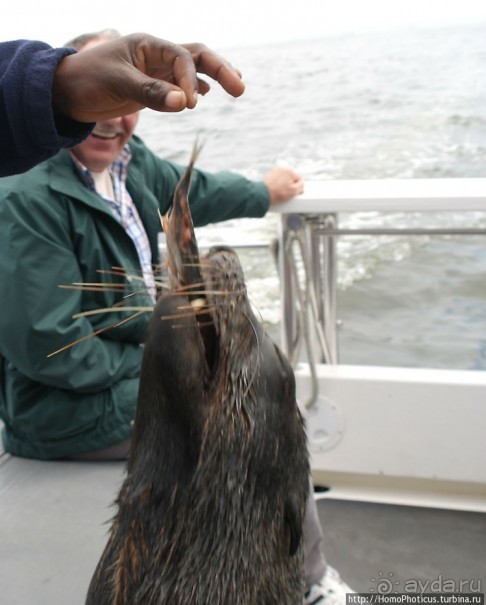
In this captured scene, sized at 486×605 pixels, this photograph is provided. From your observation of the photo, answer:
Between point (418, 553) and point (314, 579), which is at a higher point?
point (314, 579)

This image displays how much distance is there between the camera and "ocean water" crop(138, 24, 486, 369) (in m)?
6.96

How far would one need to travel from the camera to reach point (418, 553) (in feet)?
10.2

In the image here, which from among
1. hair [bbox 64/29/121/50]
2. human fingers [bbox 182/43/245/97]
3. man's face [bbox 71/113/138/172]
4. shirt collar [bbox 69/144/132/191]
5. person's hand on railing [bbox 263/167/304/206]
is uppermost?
human fingers [bbox 182/43/245/97]

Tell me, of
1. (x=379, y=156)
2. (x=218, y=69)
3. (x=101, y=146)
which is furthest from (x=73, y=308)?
(x=379, y=156)

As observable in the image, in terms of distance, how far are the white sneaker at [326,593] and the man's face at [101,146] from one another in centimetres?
159

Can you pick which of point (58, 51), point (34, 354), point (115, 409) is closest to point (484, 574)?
point (115, 409)

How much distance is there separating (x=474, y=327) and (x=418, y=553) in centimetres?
412

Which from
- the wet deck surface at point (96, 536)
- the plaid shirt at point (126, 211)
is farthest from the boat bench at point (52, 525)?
the plaid shirt at point (126, 211)

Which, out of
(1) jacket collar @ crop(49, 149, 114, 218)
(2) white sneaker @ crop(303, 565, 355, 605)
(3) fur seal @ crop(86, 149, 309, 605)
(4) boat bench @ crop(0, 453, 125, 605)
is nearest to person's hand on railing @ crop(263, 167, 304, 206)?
(1) jacket collar @ crop(49, 149, 114, 218)

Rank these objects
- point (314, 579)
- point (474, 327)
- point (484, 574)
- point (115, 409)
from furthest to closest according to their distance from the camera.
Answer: point (474, 327) → point (484, 574) → point (115, 409) → point (314, 579)

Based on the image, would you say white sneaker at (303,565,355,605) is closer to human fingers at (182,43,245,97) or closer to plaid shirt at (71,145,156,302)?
plaid shirt at (71,145,156,302)

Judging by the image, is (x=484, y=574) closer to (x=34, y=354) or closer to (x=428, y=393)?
(x=428, y=393)

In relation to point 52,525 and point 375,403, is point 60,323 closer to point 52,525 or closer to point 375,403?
point 52,525

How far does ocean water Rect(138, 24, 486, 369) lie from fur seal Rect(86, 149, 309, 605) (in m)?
1.62
